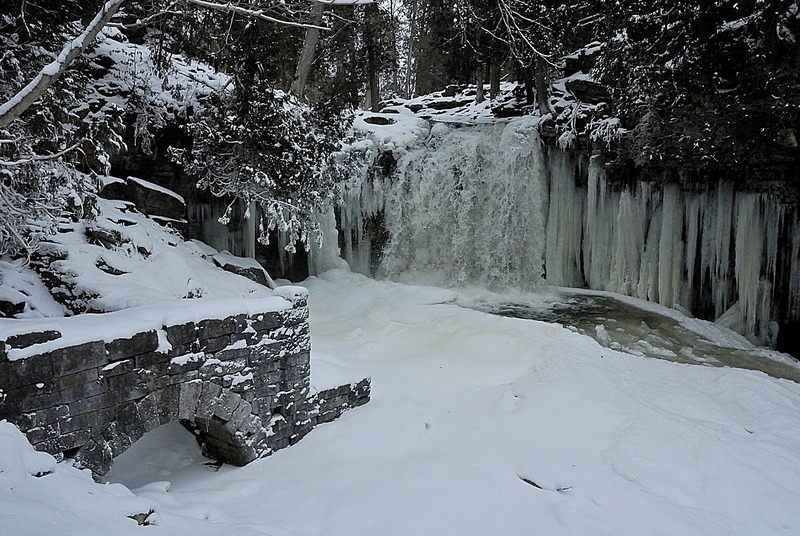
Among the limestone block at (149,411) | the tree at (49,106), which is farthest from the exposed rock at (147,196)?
the limestone block at (149,411)

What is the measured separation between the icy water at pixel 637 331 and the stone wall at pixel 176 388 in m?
4.26

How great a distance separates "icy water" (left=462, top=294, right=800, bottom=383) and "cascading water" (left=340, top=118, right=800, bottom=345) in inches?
38.8

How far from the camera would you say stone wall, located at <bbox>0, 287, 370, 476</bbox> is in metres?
3.58

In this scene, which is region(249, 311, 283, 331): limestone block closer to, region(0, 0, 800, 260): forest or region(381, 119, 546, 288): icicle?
region(0, 0, 800, 260): forest

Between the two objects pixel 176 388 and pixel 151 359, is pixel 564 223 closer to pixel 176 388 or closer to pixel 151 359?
pixel 176 388

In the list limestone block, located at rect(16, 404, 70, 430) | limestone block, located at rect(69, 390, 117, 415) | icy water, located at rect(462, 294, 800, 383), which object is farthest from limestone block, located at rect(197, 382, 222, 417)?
icy water, located at rect(462, 294, 800, 383)

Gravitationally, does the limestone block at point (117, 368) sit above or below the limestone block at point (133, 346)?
below

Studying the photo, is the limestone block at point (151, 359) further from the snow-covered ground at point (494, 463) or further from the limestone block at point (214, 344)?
the snow-covered ground at point (494, 463)

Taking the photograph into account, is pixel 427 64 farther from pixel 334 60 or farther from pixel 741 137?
pixel 741 137

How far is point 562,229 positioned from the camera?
1138cm

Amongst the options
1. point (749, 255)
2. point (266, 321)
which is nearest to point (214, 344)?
point (266, 321)

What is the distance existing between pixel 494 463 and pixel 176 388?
302cm

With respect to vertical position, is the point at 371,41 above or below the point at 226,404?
above

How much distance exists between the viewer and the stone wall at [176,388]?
3.58m
